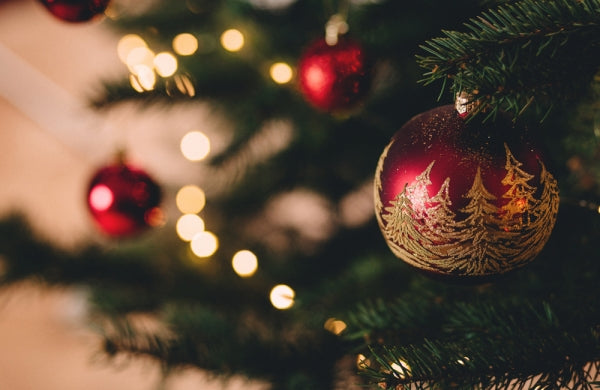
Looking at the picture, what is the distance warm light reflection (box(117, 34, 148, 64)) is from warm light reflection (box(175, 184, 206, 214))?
33 cm

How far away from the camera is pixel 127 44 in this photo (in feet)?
3.61

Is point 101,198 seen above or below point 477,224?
above

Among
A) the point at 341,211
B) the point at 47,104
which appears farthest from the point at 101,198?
the point at 47,104

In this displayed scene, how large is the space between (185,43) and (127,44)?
8.6 inches

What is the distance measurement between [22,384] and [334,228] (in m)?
1.21

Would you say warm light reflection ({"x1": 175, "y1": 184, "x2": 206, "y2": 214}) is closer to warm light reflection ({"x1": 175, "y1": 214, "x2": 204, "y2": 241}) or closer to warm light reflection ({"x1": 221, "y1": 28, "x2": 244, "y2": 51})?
warm light reflection ({"x1": 175, "y1": 214, "x2": 204, "y2": 241})

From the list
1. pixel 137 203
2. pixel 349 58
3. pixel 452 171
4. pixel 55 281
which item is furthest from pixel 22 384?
pixel 452 171

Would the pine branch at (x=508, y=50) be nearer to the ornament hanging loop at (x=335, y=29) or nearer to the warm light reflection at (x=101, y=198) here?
the ornament hanging loop at (x=335, y=29)

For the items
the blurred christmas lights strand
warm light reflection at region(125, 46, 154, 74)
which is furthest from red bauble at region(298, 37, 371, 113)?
the blurred christmas lights strand

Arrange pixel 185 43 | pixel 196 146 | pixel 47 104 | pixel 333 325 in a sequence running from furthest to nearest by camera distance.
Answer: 1. pixel 47 104
2. pixel 196 146
3. pixel 185 43
4. pixel 333 325

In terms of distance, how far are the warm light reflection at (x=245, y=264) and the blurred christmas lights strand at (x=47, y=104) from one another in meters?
1.39

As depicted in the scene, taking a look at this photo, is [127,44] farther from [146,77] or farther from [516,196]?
[516,196]

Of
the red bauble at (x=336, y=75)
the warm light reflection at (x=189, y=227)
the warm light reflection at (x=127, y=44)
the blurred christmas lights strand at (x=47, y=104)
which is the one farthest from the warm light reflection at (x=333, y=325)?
the blurred christmas lights strand at (x=47, y=104)

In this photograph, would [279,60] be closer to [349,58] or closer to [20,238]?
[349,58]
